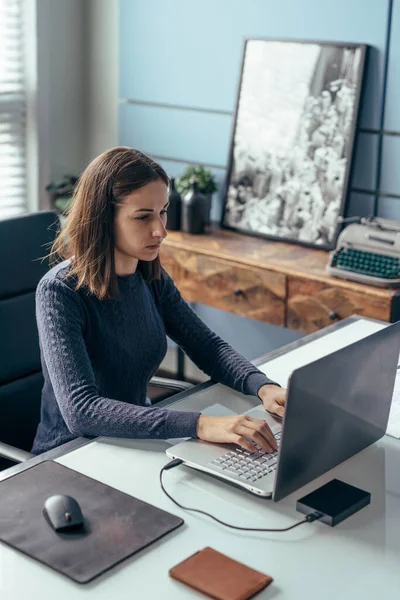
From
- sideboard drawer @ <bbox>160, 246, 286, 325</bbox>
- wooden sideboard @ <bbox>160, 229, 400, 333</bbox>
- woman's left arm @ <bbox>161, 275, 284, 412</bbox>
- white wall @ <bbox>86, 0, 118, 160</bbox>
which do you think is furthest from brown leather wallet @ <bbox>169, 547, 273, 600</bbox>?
white wall @ <bbox>86, 0, 118, 160</bbox>

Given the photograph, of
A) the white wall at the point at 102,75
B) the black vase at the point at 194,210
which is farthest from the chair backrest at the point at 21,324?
the white wall at the point at 102,75

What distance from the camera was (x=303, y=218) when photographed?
367cm

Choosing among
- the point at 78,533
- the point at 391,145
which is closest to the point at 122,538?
the point at 78,533

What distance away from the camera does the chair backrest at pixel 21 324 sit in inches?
87.6

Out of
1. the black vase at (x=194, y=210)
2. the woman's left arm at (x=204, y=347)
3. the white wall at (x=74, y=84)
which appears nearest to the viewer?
the woman's left arm at (x=204, y=347)

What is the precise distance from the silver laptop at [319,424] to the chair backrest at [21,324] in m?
0.63

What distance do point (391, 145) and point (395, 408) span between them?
64.0 inches

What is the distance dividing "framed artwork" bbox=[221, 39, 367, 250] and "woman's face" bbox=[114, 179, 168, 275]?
1.65 m

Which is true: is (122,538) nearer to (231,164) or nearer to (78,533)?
(78,533)

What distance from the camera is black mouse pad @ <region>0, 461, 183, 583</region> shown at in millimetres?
1424

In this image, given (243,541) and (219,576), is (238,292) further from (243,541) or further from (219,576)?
(219,576)

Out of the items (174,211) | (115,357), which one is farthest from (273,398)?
(174,211)

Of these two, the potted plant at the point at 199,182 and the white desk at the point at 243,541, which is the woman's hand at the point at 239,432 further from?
the potted plant at the point at 199,182

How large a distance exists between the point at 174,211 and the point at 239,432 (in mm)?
2218
